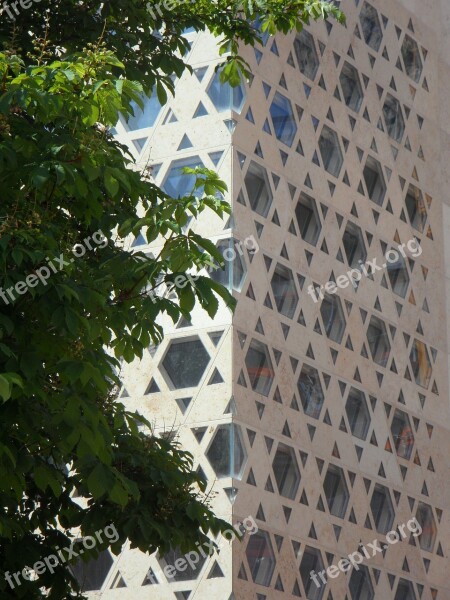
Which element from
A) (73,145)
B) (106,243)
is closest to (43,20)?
(106,243)

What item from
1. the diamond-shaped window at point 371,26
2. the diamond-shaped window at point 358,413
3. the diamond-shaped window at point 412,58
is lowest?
the diamond-shaped window at point 358,413

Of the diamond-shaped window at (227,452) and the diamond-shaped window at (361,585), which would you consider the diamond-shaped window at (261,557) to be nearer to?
the diamond-shaped window at (227,452)

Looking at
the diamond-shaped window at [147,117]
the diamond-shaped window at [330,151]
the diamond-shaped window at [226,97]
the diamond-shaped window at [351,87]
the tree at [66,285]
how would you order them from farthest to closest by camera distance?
the diamond-shaped window at [351,87] < the diamond-shaped window at [330,151] < the diamond-shaped window at [147,117] < the diamond-shaped window at [226,97] < the tree at [66,285]

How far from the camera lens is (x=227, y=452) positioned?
76.9 feet

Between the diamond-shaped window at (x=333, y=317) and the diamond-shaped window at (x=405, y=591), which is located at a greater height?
the diamond-shaped window at (x=333, y=317)

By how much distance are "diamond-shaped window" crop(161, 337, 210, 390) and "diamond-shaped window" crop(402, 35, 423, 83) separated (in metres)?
11.2

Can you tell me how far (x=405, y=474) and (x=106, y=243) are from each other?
17.2 m

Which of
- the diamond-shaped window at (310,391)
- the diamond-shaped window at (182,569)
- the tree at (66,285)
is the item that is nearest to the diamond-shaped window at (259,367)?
the diamond-shaped window at (310,391)

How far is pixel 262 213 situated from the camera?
84.2 feet

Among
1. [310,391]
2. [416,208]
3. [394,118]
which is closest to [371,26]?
[394,118]

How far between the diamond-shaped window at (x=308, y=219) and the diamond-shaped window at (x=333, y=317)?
1328mm

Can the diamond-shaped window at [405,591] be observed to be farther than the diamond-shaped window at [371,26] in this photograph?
No

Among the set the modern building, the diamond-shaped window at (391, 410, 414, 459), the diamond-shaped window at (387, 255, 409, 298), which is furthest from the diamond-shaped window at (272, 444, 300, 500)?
the diamond-shaped window at (387, 255, 409, 298)

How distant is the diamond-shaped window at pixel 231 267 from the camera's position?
2438cm
